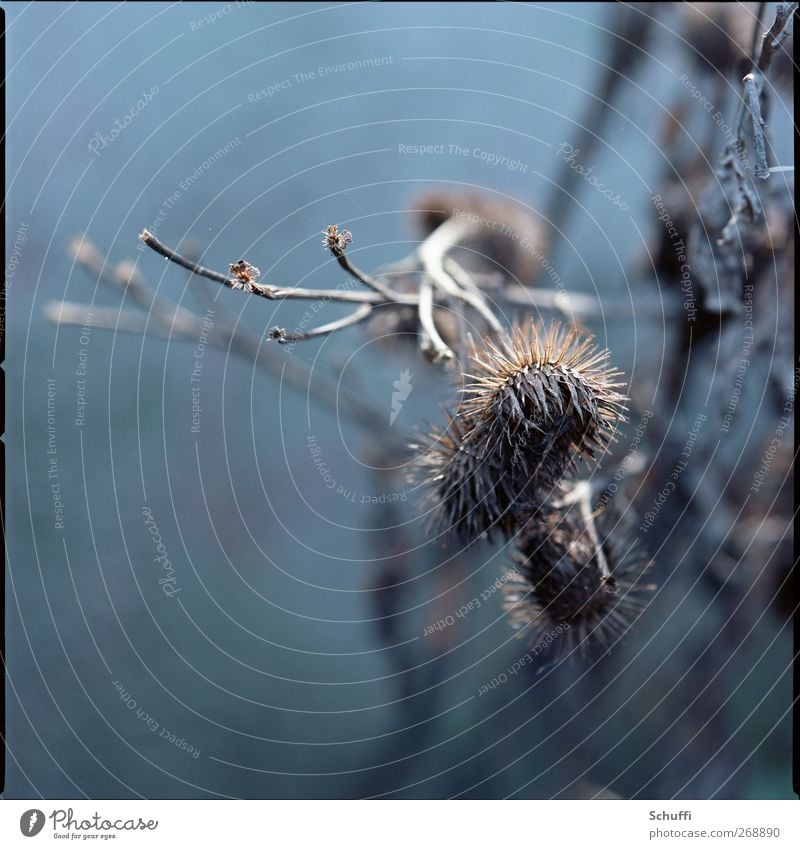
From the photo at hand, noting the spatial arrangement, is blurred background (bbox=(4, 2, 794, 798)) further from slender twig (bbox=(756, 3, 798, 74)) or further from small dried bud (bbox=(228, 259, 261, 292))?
small dried bud (bbox=(228, 259, 261, 292))

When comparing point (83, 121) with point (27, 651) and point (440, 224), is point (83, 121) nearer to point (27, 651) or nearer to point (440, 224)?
point (440, 224)

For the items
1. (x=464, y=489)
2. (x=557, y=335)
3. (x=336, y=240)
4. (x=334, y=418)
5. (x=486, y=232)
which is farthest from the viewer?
(x=334, y=418)

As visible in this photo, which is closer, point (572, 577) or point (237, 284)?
point (237, 284)

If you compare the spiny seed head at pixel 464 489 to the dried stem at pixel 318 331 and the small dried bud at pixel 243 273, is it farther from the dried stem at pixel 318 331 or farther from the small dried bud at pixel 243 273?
the small dried bud at pixel 243 273

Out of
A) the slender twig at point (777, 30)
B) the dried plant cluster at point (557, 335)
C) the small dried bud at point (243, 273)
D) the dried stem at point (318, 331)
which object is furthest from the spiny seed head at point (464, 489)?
the slender twig at point (777, 30)

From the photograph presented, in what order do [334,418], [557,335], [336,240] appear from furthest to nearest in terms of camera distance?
[334,418] → [557,335] → [336,240]

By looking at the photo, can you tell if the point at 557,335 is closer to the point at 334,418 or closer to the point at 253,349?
the point at 253,349

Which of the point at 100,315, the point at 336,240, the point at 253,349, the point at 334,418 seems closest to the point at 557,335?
the point at 336,240
